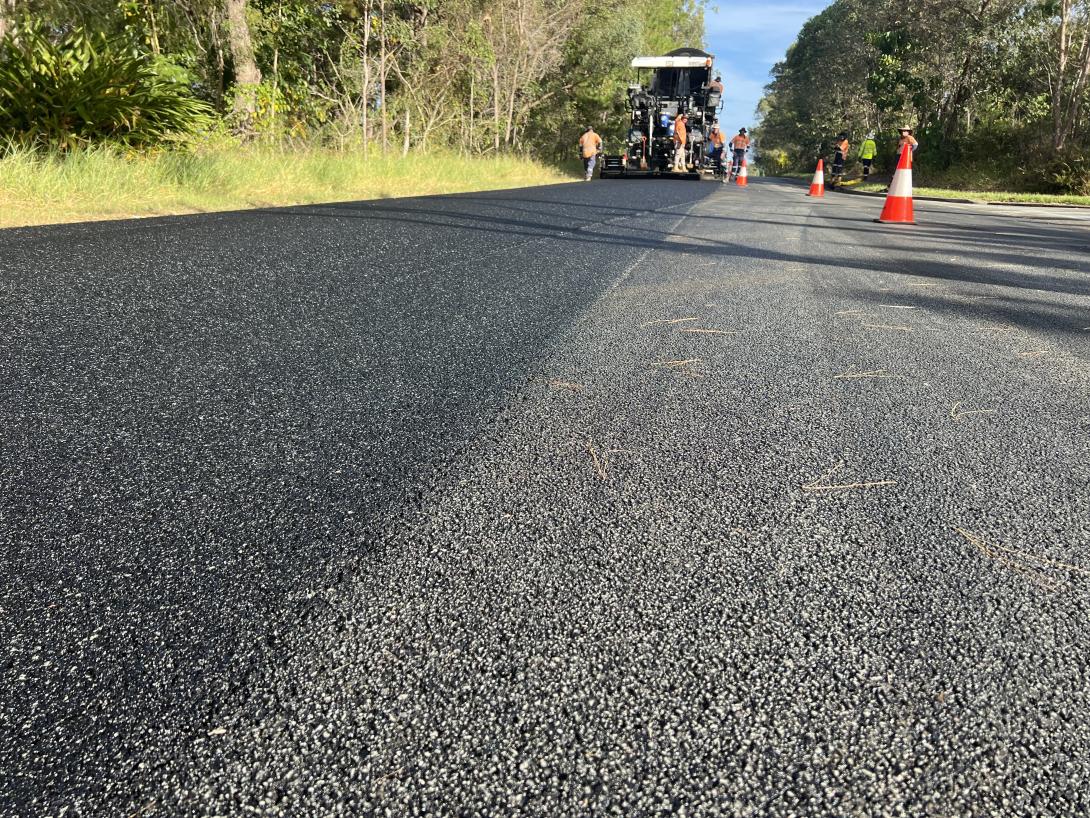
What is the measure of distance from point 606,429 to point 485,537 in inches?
28.7

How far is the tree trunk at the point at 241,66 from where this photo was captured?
13305 mm

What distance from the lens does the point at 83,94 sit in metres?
8.24

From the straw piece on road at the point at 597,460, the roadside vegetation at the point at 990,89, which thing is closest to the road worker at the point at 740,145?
the roadside vegetation at the point at 990,89

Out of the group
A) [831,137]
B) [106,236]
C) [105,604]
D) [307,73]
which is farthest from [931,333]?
[831,137]

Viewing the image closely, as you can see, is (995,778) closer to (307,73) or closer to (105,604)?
(105,604)

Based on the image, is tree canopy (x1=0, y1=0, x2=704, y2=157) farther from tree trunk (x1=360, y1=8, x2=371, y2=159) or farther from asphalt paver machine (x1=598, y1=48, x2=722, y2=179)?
asphalt paver machine (x1=598, y1=48, x2=722, y2=179)

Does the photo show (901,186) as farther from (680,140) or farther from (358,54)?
(680,140)

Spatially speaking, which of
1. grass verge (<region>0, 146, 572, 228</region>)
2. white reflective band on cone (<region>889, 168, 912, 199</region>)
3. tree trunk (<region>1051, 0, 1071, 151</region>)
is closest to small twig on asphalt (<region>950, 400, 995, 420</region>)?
grass verge (<region>0, 146, 572, 228</region>)

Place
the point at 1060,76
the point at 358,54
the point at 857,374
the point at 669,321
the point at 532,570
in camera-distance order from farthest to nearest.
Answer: the point at 1060,76
the point at 358,54
the point at 669,321
the point at 857,374
the point at 532,570

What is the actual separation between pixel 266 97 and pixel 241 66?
73 cm

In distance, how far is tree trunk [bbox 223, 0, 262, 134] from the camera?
1330 centimetres

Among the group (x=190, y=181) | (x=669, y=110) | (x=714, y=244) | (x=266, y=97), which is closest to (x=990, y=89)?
(x=669, y=110)

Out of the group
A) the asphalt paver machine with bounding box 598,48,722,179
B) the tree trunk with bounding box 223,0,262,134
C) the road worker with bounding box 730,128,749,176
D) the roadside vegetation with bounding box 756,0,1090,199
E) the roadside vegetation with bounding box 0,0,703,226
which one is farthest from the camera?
the road worker with bounding box 730,128,749,176

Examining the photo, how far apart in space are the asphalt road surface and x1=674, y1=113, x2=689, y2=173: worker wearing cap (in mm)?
22243
